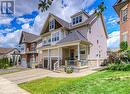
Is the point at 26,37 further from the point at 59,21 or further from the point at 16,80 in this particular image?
the point at 16,80

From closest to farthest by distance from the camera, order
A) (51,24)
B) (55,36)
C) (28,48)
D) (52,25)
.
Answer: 1. (55,36)
2. (52,25)
3. (51,24)
4. (28,48)

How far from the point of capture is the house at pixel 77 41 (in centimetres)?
2505

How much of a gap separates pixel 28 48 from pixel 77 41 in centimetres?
2369

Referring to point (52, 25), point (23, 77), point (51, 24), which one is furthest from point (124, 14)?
point (23, 77)

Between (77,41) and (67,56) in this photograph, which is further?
(67,56)

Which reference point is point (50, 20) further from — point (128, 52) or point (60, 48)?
point (128, 52)

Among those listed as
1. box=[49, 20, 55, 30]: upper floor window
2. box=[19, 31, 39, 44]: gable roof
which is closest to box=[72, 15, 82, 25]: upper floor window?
box=[49, 20, 55, 30]: upper floor window

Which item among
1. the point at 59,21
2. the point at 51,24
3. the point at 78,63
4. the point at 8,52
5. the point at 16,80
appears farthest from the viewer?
the point at 8,52

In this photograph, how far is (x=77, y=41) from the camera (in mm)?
23078

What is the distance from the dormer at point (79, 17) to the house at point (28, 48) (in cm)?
1329

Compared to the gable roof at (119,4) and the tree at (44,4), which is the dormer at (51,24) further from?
the tree at (44,4)

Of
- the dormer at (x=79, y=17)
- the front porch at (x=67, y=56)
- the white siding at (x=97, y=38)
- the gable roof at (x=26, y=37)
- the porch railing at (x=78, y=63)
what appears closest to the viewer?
the porch railing at (x=78, y=63)

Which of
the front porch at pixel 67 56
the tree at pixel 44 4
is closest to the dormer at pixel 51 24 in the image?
the front porch at pixel 67 56

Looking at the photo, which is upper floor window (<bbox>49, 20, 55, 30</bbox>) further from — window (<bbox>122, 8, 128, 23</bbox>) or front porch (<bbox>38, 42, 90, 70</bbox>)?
window (<bbox>122, 8, 128, 23</bbox>)
